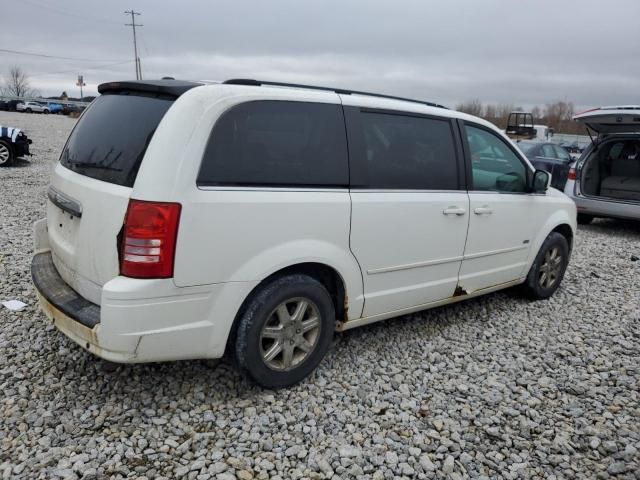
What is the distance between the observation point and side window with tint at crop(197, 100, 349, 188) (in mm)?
2695

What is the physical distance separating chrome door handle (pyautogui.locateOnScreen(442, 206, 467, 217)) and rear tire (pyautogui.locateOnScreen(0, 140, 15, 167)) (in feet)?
41.9

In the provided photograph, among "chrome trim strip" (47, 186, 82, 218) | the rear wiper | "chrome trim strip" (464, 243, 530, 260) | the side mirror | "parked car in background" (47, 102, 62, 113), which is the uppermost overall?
the rear wiper

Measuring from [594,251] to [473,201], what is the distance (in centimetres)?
462

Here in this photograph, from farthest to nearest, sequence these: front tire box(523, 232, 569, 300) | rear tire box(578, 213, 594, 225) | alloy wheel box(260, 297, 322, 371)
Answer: rear tire box(578, 213, 594, 225)
front tire box(523, 232, 569, 300)
alloy wheel box(260, 297, 322, 371)

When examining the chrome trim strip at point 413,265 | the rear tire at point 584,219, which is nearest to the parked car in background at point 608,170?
the rear tire at point 584,219

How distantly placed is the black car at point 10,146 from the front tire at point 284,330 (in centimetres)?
1261

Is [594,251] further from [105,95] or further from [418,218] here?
[105,95]

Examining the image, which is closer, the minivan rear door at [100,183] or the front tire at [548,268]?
the minivan rear door at [100,183]

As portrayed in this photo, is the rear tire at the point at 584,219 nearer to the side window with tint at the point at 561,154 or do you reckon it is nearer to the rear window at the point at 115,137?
the side window with tint at the point at 561,154

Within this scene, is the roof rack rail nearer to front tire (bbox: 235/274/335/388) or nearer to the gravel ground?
front tire (bbox: 235/274/335/388)

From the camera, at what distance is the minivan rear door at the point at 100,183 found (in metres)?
2.64

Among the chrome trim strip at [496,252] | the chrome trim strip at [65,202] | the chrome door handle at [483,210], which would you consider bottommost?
the chrome trim strip at [496,252]

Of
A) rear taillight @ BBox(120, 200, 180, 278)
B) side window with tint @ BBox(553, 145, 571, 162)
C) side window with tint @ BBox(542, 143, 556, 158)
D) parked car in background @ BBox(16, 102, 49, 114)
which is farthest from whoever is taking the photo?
parked car in background @ BBox(16, 102, 49, 114)

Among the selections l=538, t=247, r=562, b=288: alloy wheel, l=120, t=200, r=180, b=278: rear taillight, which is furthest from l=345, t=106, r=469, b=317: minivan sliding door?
l=538, t=247, r=562, b=288: alloy wheel
